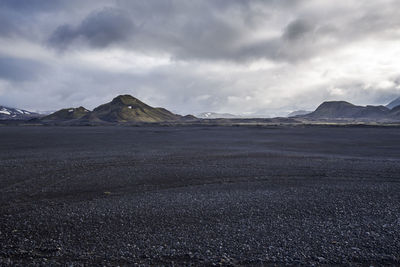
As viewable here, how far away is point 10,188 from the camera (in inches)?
489

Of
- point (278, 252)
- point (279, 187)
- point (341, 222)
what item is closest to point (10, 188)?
point (278, 252)

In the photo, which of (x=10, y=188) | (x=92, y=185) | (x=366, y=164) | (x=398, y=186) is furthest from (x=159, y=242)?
(x=366, y=164)

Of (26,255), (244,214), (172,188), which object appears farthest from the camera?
(172,188)

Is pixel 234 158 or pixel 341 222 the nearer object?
pixel 341 222

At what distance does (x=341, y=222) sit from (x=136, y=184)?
1015cm

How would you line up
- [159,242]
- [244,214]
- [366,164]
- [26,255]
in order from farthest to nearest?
[366,164]
[244,214]
[159,242]
[26,255]

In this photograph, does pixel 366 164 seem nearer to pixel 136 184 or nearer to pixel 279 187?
pixel 279 187

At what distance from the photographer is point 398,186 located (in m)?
13.1

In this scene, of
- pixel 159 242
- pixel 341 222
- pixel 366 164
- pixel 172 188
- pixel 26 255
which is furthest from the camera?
pixel 366 164

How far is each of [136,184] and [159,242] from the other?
693cm

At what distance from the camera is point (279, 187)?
42.4ft

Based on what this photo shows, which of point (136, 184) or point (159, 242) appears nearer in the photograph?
point (159, 242)

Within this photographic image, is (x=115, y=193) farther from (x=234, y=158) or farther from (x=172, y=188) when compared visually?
(x=234, y=158)

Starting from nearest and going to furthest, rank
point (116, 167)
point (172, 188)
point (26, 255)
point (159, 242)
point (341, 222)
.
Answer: point (26, 255) → point (159, 242) → point (341, 222) → point (172, 188) → point (116, 167)
